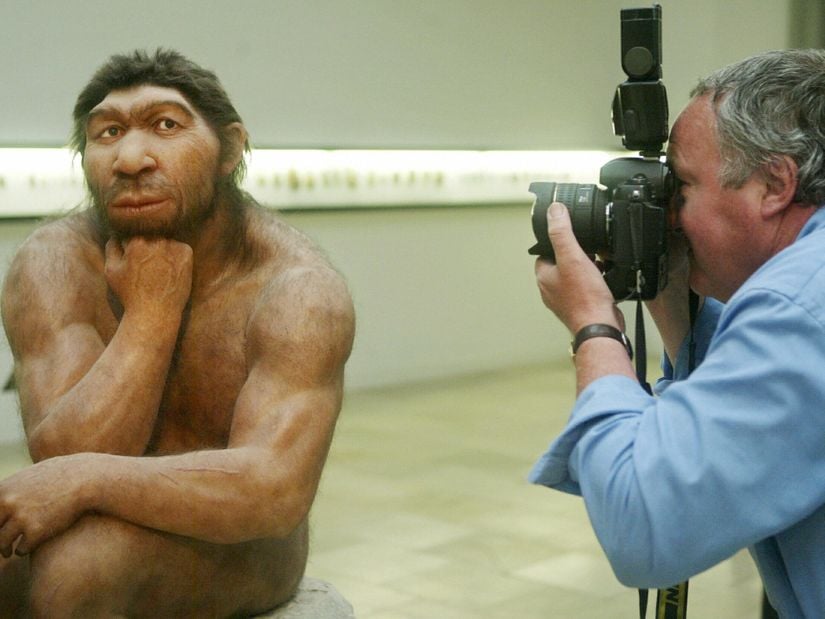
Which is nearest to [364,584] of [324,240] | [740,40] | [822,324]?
[822,324]

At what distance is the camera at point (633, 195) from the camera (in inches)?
78.6

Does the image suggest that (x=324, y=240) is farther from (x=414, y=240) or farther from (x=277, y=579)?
(x=277, y=579)

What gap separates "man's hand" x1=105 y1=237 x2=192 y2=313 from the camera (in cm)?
227

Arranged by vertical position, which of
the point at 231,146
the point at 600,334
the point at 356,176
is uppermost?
the point at 231,146

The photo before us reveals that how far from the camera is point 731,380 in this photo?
1568 mm

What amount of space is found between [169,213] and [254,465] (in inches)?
21.1

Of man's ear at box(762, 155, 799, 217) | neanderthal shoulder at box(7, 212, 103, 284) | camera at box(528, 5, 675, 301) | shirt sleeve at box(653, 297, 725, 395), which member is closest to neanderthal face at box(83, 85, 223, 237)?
neanderthal shoulder at box(7, 212, 103, 284)

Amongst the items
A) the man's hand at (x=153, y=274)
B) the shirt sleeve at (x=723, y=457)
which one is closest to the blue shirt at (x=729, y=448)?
the shirt sleeve at (x=723, y=457)

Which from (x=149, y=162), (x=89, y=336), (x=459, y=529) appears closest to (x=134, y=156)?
(x=149, y=162)

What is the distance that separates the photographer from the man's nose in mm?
800

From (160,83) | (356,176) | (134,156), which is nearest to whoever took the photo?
(134,156)

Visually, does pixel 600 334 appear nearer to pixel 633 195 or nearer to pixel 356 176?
pixel 633 195

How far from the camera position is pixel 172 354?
2.35 metres

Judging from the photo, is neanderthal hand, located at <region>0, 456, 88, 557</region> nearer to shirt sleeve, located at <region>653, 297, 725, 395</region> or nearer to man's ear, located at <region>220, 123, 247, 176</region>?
man's ear, located at <region>220, 123, 247, 176</region>
